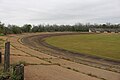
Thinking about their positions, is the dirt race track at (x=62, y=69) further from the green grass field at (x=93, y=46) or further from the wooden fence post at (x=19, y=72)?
the green grass field at (x=93, y=46)

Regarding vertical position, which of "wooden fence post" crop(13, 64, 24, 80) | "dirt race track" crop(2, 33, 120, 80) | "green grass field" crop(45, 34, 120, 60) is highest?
"wooden fence post" crop(13, 64, 24, 80)

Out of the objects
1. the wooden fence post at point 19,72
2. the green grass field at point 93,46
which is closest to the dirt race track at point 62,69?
the wooden fence post at point 19,72

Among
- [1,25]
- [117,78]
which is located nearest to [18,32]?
[1,25]

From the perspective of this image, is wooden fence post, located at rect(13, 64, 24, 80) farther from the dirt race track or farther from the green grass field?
the green grass field

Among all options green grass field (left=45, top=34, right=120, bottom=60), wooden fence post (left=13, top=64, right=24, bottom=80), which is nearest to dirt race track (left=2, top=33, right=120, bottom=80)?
wooden fence post (left=13, top=64, right=24, bottom=80)

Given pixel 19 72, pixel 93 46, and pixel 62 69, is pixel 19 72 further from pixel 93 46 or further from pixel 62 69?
pixel 93 46

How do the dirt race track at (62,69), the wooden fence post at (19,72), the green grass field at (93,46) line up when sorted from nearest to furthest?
the wooden fence post at (19,72) < the dirt race track at (62,69) < the green grass field at (93,46)

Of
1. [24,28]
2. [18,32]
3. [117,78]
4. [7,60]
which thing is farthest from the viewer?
[24,28]

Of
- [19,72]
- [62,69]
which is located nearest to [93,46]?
[62,69]

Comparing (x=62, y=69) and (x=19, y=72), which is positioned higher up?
(x=19, y=72)

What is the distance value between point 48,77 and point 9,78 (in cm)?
284

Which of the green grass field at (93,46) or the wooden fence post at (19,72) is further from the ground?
the wooden fence post at (19,72)

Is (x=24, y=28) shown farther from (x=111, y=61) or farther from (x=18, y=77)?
(x=18, y=77)

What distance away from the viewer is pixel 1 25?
2479 inches
